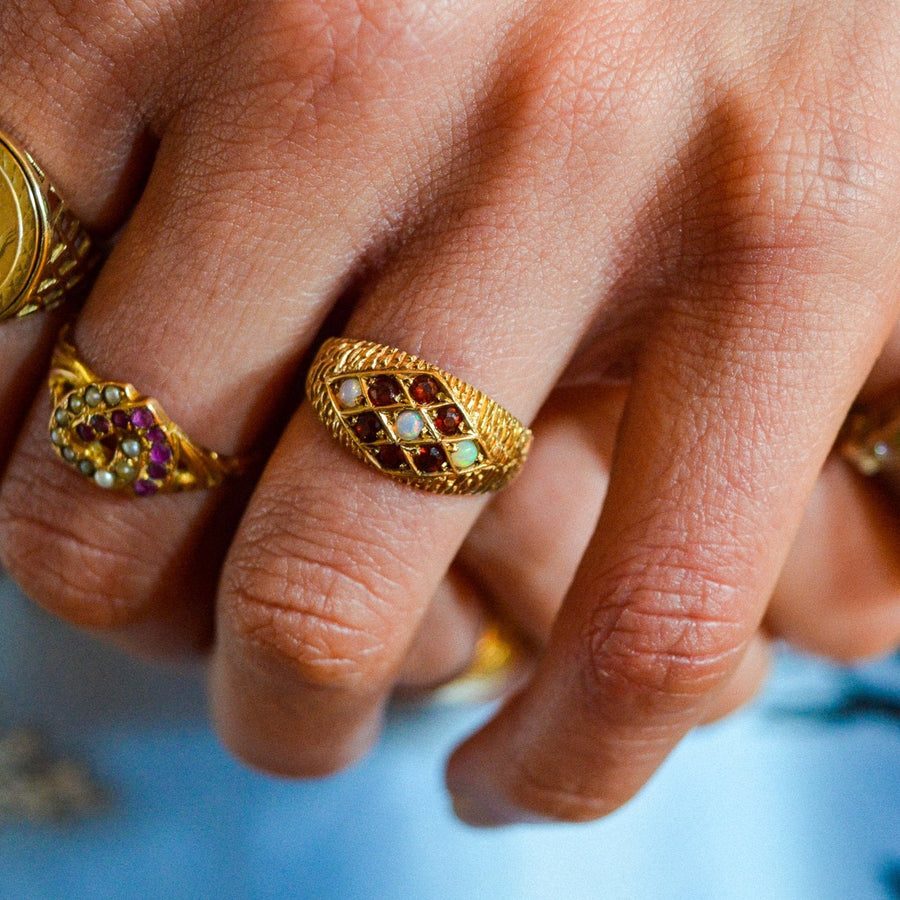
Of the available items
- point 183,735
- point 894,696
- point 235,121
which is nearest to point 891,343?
point 235,121

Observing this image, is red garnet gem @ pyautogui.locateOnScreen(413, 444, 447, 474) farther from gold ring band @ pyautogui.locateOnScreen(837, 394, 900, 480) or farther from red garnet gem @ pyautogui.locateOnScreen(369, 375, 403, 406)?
gold ring band @ pyautogui.locateOnScreen(837, 394, 900, 480)

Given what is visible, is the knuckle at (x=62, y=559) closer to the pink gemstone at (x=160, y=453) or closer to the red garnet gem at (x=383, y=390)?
the pink gemstone at (x=160, y=453)

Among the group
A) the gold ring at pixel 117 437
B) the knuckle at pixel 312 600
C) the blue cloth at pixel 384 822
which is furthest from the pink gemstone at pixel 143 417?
the blue cloth at pixel 384 822

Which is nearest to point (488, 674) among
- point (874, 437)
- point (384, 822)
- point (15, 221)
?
point (384, 822)

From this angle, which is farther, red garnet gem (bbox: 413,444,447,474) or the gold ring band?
the gold ring band

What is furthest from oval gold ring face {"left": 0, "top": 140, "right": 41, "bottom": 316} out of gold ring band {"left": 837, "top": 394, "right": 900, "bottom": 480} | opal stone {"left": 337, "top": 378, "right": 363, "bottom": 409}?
gold ring band {"left": 837, "top": 394, "right": 900, "bottom": 480}

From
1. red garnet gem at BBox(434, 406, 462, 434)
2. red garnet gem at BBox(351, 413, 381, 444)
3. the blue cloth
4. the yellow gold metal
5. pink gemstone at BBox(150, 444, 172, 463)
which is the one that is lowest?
the blue cloth
